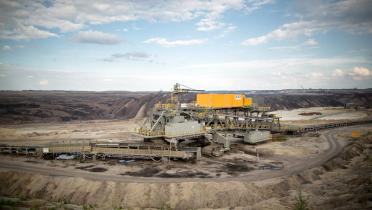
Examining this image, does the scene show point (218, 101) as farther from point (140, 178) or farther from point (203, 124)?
point (140, 178)

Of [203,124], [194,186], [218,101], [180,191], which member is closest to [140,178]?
[180,191]

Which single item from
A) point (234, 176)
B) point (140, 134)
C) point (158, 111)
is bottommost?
point (234, 176)

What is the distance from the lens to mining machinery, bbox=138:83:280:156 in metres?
36.2

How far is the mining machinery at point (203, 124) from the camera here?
1426 inches

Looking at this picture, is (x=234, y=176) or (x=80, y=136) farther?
(x=80, y=136)

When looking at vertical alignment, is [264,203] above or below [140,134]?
below

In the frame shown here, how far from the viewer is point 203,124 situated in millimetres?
40531

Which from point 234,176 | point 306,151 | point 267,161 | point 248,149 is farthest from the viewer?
point 248,149

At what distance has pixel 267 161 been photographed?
110 feet

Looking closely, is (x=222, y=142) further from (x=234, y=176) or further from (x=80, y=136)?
(x=80, y=136)

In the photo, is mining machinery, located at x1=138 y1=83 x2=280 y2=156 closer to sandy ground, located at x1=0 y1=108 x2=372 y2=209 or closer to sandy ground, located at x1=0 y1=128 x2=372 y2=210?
sandy ground, located at x1=0 y1=108 x2=372 y2=209

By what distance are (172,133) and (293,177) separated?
1538cm

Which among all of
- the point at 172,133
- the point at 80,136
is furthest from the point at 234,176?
the point at 80,136

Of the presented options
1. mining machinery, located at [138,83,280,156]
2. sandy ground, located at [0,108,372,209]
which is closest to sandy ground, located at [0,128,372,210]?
sandy ground, located at [0,108,372,209]
